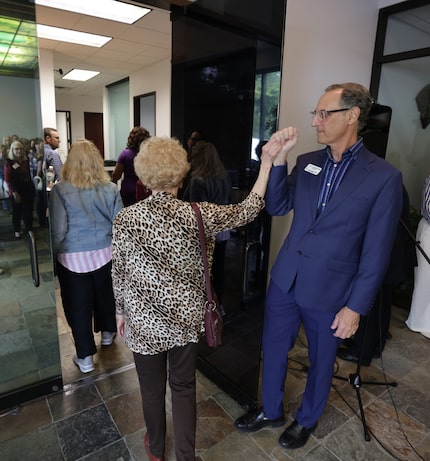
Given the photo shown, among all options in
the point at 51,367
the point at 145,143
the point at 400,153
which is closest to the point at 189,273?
the point at 145,143

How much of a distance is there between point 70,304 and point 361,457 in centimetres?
190

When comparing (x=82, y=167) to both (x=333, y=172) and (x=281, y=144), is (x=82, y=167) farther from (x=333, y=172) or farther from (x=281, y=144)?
(x=333, y=172)

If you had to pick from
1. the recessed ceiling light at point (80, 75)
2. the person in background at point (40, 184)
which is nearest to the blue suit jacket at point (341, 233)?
the person in background at point (40, 184)

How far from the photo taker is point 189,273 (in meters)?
1.41

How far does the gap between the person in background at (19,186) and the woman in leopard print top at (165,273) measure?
0.84 m

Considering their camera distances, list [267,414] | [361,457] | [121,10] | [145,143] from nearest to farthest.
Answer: [145,143], [361,457], [267,414], [121,10]

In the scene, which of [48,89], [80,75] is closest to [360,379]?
[48,89]

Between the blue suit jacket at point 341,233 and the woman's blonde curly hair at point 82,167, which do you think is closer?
the blue suit jacket at point 341,233

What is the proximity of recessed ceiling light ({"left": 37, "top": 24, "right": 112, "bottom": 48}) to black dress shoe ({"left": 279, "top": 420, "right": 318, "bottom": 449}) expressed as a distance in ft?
16.7

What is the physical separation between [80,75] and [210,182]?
7.11 m

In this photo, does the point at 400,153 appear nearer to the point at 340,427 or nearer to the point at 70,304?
the point at 340,427

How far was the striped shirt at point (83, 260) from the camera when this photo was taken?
2205mm

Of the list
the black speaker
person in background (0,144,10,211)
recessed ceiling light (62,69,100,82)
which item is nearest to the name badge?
the black speaker

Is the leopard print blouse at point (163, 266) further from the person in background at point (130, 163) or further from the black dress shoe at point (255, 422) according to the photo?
the person in background at point (130, 163)
